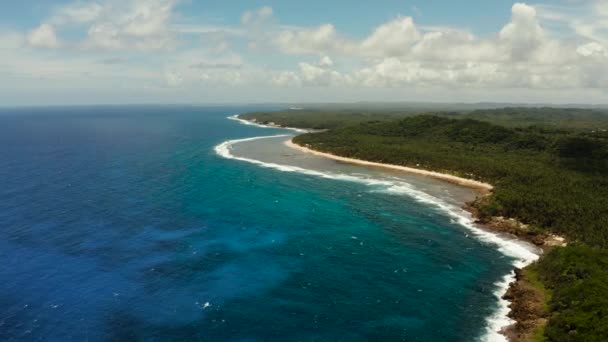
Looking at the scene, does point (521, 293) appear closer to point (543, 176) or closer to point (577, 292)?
A: point (577, 292)

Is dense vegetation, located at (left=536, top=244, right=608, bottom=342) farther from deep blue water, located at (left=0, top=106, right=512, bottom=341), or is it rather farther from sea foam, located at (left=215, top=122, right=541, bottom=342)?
deep blue water, located at (left=0, top=106, right=512, bottom=341)

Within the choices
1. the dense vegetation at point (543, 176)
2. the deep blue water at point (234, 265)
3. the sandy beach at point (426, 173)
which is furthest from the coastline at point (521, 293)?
the sandy beach at point (426, 173)

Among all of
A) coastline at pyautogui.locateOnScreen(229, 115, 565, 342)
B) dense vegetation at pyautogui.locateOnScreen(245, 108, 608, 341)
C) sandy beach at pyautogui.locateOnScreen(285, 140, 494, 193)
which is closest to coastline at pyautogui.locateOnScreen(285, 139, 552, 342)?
coastline at pyautogui.locateOnScreen(229, 115, 565, 342)

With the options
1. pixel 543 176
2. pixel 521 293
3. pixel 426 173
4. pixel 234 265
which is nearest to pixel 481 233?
pixel 521 293

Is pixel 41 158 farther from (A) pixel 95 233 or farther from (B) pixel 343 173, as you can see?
(B) pixel 343 173

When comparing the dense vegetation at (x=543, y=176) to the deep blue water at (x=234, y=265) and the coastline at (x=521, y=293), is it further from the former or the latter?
the deep blue water at (x=234, y=265)

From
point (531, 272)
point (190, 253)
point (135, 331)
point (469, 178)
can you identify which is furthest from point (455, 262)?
point (469, 178)
